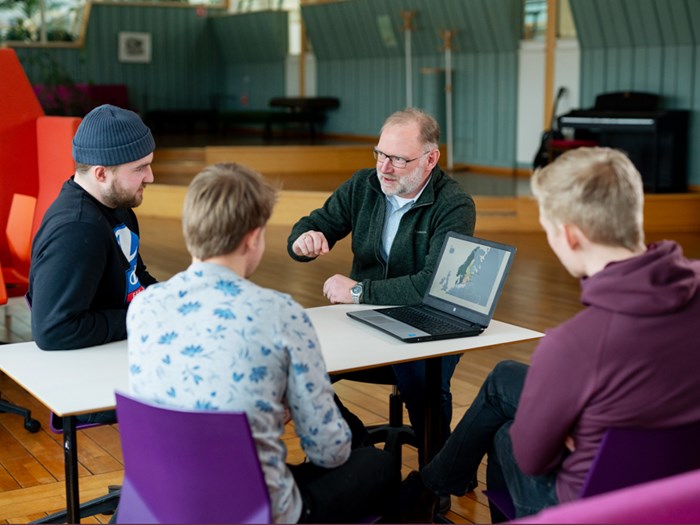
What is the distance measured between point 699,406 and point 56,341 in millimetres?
1597

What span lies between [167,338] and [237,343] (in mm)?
149

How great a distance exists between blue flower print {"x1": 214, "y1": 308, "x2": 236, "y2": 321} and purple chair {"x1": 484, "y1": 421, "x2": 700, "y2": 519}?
0.74 meters

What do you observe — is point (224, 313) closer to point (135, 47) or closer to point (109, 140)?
point (109, 140)

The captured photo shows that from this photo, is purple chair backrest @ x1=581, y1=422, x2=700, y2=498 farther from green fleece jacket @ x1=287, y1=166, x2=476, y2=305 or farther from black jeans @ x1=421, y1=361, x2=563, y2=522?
green fleece jacket @ x1=287, y1=166, x2=476, y2=305

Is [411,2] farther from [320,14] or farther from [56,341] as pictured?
[56,341]

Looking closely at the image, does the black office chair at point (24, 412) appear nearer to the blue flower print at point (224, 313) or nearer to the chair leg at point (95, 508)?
the chair leg at point (95, 508)

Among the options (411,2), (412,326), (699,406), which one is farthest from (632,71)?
(699,406)

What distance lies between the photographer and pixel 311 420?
203cm

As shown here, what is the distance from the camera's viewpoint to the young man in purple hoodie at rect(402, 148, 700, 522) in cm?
186

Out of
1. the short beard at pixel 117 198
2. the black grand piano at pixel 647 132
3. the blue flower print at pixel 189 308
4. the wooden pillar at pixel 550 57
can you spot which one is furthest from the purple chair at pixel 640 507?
the wooden pillar at pixel 550 57

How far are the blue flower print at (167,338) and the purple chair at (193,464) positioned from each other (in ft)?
0.41

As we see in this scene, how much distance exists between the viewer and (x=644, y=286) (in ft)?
6.10

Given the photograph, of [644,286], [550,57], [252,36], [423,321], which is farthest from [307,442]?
[252,36]

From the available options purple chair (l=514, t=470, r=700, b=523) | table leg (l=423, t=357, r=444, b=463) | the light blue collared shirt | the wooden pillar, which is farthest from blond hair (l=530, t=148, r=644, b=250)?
the wooden pillar
